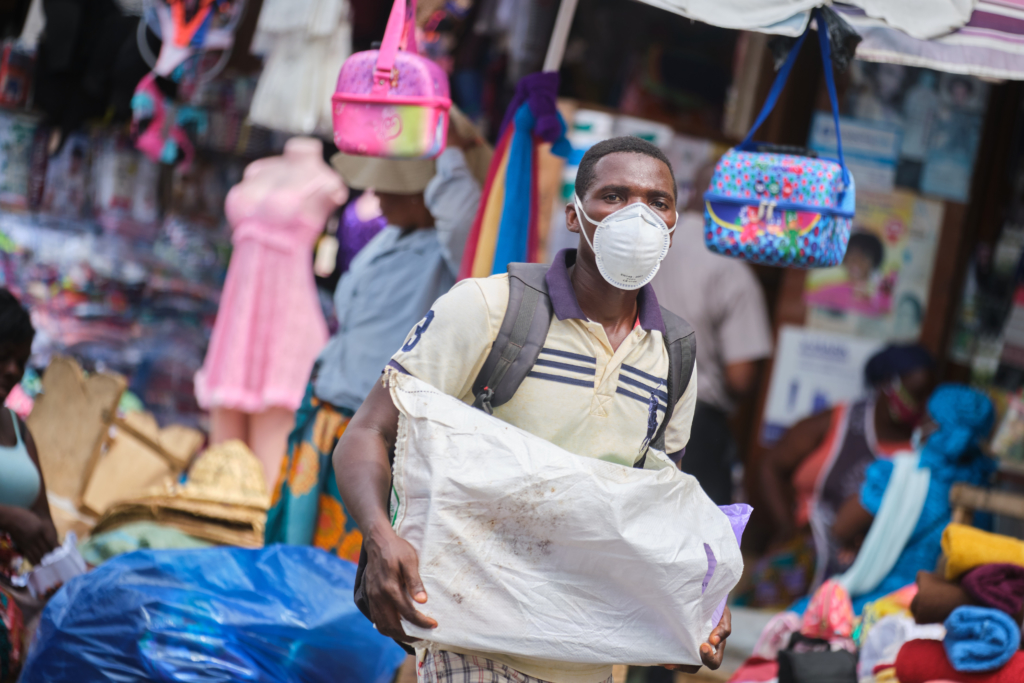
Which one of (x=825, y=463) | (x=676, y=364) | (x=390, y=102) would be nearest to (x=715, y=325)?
(x=825, y=463)

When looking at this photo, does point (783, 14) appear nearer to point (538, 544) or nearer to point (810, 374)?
point (538, 544)

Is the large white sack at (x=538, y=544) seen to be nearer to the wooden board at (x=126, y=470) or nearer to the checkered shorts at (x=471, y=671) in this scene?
the checkered shorts at (x=471, y=671)

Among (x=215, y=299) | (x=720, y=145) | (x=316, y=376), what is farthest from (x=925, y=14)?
(x=215, y=299)

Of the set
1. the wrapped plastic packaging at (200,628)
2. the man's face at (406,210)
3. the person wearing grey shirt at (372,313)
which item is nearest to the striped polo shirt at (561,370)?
the wrapped plastic packaging at (200,628)

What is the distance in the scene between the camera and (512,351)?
2.06 metres

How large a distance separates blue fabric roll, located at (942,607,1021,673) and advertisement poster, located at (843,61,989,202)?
3275 mm

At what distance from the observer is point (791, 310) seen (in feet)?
18.8

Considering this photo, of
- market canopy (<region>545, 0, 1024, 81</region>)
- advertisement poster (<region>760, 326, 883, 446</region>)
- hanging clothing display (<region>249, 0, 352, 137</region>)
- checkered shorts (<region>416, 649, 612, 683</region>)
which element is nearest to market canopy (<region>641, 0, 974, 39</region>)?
market canopy (<region>545, 0, 1024, 81</region>)

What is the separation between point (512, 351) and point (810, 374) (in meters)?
3.98

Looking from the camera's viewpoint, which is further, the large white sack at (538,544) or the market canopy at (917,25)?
the market canopy at (917,25)

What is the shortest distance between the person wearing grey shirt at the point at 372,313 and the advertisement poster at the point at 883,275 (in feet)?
8.66

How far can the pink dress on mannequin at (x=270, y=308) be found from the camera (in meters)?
5.41

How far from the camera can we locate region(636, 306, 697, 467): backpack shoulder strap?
2.24 meters

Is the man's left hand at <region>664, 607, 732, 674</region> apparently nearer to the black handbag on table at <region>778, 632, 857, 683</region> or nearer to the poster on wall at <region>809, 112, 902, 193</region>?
the black handbag on table at <region>778, 632, 857, 683</region>
